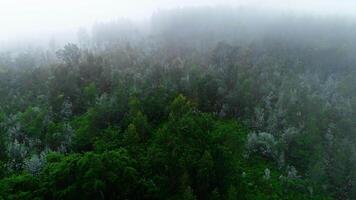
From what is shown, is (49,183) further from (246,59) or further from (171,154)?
(246,59)

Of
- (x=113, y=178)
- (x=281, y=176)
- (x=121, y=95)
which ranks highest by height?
(x=113, y=178)

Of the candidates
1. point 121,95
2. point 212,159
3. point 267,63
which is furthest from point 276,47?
point 212,159

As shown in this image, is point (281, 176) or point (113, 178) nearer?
point (113, 178)

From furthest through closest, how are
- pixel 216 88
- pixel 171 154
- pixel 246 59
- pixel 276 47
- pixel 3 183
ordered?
1. pixel 276 47
2. pixel 246 59
3. pixel 216 88
4. pixel 171 154
5. pixel 3 183

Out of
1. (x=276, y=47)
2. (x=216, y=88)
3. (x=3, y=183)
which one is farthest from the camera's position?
(x=276, y=47)

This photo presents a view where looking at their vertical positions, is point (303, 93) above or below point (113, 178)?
below

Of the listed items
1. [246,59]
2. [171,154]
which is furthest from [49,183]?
[246,59]

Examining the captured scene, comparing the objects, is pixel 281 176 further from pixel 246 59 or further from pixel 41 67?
pixel 41 67
